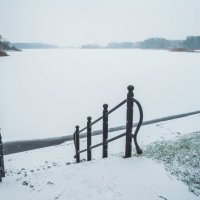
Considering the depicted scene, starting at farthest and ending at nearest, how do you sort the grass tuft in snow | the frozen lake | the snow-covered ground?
1. the frozen lake
2. the grass tuft in snow
3. the snow-covered ground

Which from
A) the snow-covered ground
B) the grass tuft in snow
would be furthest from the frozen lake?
the snow-covered ground

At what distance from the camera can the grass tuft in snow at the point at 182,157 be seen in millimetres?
4117

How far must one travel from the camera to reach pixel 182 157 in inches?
191

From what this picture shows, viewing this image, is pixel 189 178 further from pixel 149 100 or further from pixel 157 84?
pixel 157 84

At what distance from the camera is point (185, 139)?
239 inches

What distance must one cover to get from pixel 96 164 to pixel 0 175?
1517 millimetres

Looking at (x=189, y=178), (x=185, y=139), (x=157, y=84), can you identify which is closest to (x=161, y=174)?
(x=189, y=178)

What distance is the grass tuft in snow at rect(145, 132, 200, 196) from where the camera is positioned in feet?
13.5

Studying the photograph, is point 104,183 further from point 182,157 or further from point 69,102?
point 69,102

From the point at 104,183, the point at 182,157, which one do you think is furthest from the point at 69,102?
the point at 104,183

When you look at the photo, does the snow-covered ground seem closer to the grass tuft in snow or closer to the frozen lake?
the grass tuft in snow

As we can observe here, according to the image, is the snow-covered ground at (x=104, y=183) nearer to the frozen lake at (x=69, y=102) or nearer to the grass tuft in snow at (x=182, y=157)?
the grass tuft in snow at (x=182, y=157)

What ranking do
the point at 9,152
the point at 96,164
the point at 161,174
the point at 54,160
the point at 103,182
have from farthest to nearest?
the point at 9,152
the point at 54,160
the point at 96,164
the point at 161,174
the point at 103,182

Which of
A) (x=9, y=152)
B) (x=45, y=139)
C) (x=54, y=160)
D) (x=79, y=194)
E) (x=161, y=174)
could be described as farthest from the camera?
(x=45, y=139)
